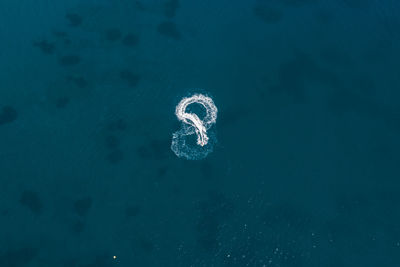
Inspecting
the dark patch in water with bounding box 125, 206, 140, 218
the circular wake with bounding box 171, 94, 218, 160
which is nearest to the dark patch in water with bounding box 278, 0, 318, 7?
the circular wake with bounding box 171, 94, 218, 160

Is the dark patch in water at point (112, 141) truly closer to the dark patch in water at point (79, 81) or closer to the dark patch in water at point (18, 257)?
the dark patch in water at point (79, 81)

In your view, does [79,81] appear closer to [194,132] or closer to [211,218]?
[194,132]

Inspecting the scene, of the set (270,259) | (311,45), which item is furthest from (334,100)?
(270,259)

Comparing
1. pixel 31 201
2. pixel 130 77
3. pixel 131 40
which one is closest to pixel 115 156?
pixel 31 201

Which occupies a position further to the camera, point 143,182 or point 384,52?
point 384,52

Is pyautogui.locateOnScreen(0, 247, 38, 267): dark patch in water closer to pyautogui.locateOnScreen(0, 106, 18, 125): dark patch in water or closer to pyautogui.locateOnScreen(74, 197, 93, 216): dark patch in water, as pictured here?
pyautogui.locateOnScreen(74, 197, 93, 216): dark patch in water

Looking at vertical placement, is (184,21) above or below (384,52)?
above

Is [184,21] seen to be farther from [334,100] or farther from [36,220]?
[36,220]
